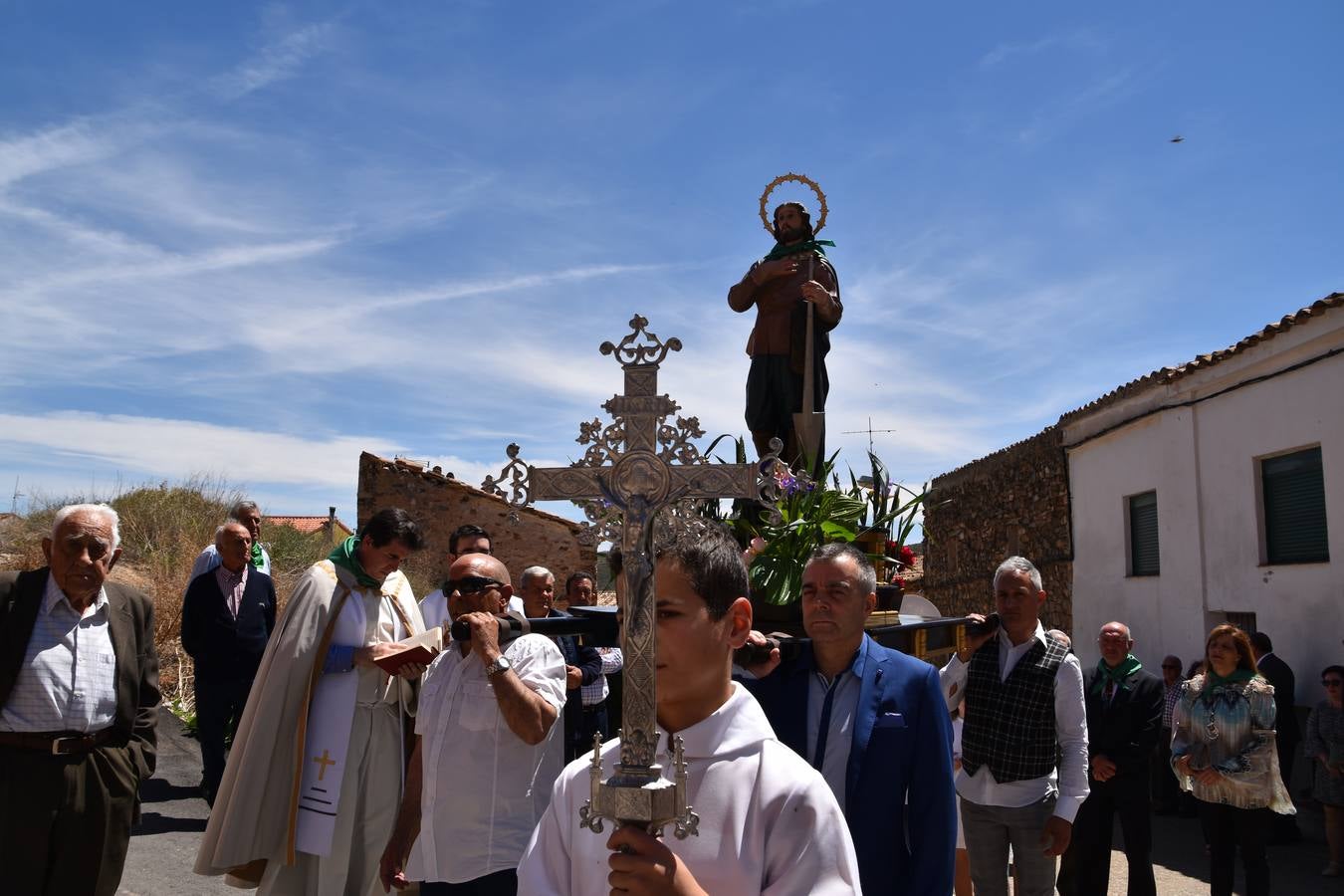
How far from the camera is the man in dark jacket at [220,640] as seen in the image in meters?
7.13

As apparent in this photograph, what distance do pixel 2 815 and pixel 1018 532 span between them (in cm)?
1701

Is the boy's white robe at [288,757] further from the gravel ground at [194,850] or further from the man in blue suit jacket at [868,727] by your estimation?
the man in blue suit jacket at [868,727]

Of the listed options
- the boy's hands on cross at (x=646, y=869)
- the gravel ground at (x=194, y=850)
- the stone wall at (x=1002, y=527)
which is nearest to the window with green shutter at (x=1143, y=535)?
the stone wall at (x=1002, y=527)

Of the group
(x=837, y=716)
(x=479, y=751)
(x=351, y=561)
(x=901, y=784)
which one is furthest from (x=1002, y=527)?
(x=901, y=784)

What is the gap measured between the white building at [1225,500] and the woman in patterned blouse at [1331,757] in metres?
1.72

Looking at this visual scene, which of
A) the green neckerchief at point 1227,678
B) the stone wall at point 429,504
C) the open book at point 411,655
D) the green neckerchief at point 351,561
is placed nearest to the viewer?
the open book at point 411,655

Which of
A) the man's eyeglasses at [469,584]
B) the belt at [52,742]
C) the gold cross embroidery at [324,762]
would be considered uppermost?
the man's eyeglasses at [469,584]

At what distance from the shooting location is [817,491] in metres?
4.59

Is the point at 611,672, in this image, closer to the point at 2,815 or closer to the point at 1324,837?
the point at 2,815

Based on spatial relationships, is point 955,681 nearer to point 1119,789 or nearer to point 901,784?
point 1119,789

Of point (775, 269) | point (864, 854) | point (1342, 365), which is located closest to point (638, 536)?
point (864, 854)

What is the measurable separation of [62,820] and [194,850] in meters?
2.56

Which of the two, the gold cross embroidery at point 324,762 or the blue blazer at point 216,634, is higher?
the blue blazer at point 216,634

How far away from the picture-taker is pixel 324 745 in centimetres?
470
